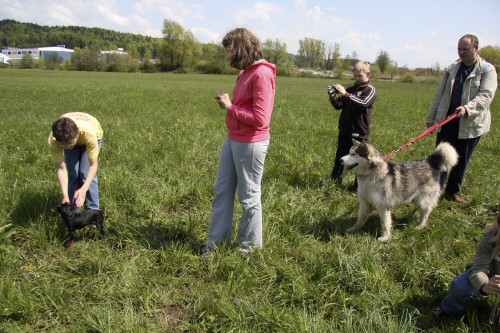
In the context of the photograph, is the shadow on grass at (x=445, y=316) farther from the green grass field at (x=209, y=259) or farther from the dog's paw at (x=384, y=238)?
the dog's paw at (x=384, y=238)

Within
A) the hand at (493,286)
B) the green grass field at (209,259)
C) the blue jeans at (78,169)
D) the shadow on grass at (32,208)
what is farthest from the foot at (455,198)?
the shadow on grass at (32,208)

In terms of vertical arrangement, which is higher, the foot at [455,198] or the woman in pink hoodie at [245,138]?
the woman in pink hoodie at [245,138]

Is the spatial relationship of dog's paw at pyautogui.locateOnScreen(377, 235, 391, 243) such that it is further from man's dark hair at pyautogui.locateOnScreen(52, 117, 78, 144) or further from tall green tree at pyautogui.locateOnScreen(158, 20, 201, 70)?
tall green tree at pyautogui.locateOnScreen(158, 20, 201, 70)

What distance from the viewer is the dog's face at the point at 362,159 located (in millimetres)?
3830

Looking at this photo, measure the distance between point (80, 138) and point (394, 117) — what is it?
454 inches

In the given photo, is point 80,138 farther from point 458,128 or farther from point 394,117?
point 394,117

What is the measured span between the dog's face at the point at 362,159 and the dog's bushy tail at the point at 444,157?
942mm

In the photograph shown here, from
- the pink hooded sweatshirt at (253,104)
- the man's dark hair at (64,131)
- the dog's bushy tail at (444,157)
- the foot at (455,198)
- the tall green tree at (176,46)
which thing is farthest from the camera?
the tall green tree at (176,46)

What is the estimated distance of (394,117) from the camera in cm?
1230

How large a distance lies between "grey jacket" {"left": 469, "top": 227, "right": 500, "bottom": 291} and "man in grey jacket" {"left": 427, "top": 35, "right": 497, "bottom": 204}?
223cm

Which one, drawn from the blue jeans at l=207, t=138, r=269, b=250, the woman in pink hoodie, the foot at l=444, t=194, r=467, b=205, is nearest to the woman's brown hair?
the woman in pink hoodie

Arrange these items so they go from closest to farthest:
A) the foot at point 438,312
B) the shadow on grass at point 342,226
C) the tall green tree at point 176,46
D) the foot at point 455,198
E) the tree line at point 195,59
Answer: the foot at point 438,312 < the shadow on grass at point 342,226 < the foot at point 455,198 < the tree line at point 195,59 < the tall green tree at point 176,46

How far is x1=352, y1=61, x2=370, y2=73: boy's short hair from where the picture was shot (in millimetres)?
4613

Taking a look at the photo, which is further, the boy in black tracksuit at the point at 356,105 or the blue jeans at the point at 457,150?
the blue jeans at the point at 457,150
